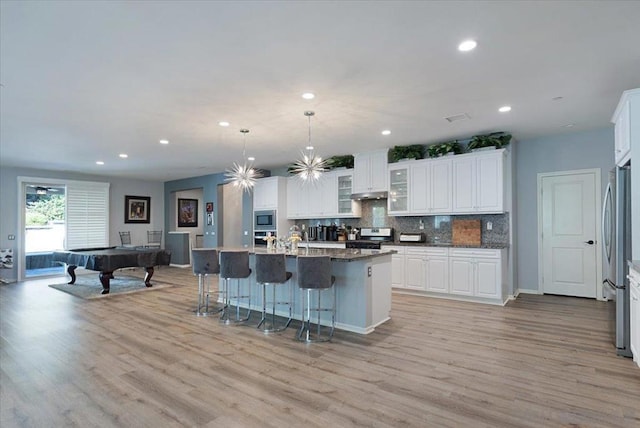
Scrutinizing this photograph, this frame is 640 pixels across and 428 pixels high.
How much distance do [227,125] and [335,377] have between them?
372 cm

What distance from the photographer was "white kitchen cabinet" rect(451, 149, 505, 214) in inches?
216

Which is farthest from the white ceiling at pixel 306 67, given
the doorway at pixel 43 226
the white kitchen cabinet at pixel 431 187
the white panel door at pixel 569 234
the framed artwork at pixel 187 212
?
the framed artwork at pixel 187 212

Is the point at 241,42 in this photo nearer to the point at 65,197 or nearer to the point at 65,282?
the point at 65,282

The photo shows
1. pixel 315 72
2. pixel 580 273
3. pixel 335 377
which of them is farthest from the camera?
pixel 580 273

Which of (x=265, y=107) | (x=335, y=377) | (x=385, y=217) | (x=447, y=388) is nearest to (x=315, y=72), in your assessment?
(x=265, y=107)

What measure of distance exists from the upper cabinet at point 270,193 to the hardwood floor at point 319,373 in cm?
395

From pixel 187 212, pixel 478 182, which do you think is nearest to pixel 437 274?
pixel 478 182

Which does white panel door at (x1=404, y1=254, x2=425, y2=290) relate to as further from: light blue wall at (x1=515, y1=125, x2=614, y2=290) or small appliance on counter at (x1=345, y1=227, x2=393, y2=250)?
light blue wall at (x1=515, y1=125, x2=614, y2=290)

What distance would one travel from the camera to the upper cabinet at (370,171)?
673 centimetres

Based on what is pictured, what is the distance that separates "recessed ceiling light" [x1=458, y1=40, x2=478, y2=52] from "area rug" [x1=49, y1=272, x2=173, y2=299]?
22.0 feet

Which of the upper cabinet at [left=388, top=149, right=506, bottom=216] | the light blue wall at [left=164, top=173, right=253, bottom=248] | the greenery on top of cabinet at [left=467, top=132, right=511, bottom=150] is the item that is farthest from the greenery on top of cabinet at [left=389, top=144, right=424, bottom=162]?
the light blue wall at [left=164, top=173, right=253, bottom=248]

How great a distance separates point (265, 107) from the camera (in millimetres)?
4227

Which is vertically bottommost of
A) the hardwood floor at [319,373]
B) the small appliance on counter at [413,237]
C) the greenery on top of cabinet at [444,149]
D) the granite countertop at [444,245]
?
the hardwood floor at [319,373]

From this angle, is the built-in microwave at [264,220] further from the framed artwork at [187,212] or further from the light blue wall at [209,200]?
the framed artwork at [187,212]
